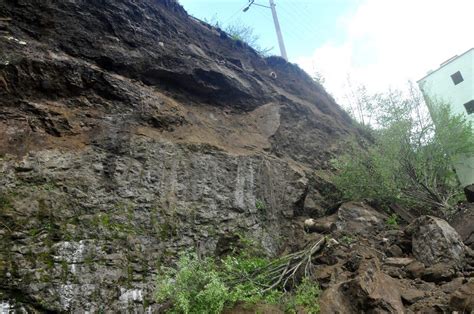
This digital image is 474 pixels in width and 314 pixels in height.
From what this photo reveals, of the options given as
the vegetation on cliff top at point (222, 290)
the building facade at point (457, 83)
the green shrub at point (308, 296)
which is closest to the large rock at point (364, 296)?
the green shrub at point (308, 296)

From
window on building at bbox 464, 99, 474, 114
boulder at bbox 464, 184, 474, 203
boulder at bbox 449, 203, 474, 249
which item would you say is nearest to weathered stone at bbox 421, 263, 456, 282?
boulder at bbox 449, 203, 474, 249

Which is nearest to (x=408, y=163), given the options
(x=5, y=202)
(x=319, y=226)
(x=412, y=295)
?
(x=319, y=226)

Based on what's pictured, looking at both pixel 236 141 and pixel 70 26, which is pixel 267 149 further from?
pixel 70 26

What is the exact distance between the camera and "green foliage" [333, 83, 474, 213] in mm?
9984

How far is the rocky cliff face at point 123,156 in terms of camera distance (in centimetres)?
534

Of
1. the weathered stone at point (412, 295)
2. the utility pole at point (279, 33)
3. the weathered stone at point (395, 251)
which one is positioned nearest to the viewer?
the weathered stone at point (412, 295)

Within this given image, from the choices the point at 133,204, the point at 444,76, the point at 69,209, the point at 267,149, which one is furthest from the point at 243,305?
the point at 444,76

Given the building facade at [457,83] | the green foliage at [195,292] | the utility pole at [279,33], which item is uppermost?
the utility pole at [279,33]

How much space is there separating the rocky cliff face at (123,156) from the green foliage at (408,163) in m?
1.11

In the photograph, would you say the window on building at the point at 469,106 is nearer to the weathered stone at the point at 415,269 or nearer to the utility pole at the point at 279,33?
the utility pole at the point at 279,33

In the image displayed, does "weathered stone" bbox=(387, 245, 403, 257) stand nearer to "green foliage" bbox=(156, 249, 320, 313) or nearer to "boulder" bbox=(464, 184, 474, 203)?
"green foliage" bbox=(156, 249, 320, 313)

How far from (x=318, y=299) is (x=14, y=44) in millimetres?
7575

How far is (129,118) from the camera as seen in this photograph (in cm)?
802

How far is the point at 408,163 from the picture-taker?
10141 mm
